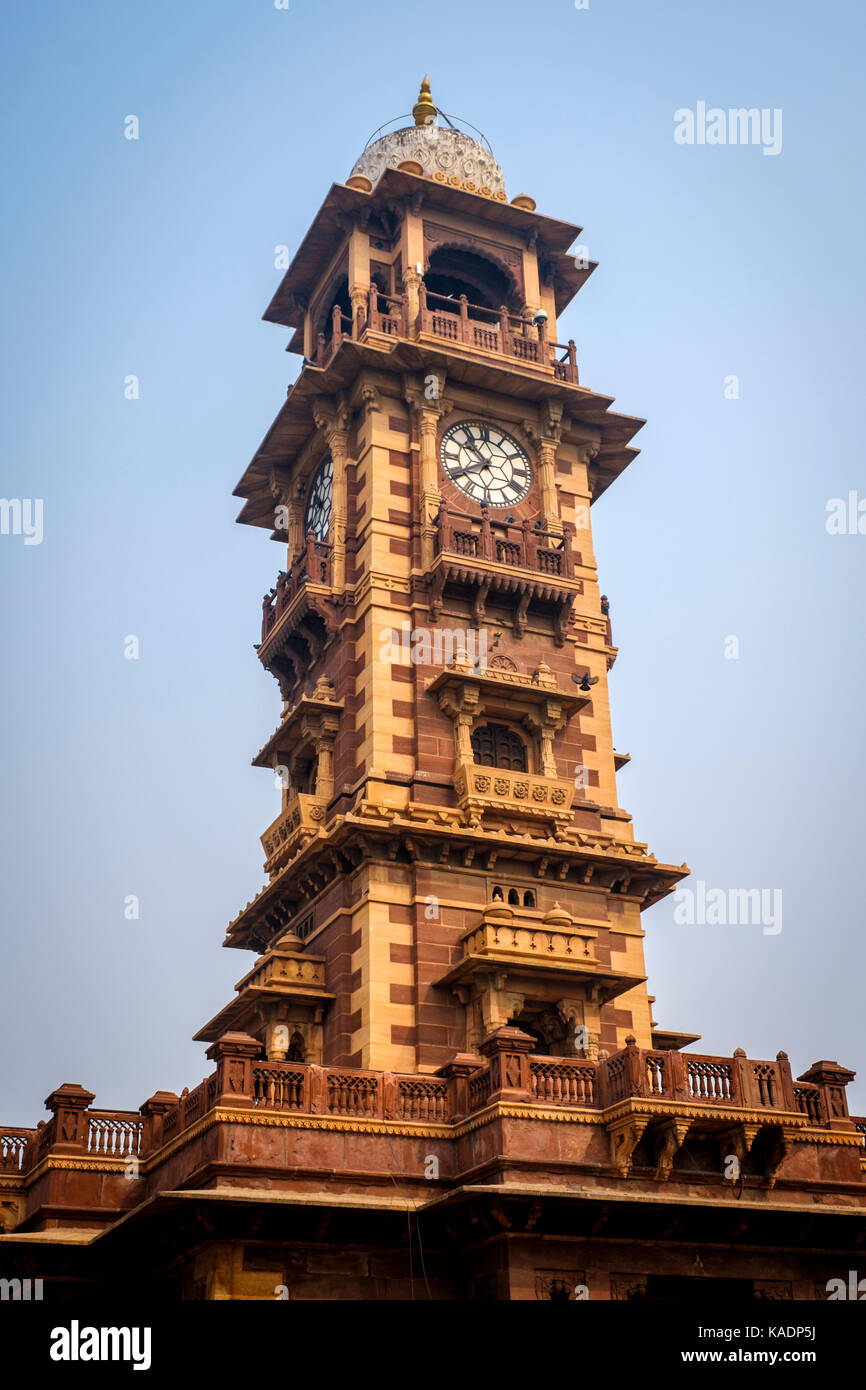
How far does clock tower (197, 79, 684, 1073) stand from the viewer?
32562mm

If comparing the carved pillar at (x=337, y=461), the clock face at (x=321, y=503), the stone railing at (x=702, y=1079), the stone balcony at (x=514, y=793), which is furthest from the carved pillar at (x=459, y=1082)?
the clock face at (x=321, y=503)

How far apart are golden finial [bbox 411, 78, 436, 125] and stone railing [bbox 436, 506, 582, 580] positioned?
16439mm

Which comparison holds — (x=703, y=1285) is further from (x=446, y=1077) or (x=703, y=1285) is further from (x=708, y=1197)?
(x=446, y=1077)

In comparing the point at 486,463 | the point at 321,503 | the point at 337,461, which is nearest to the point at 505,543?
the point at 486,463

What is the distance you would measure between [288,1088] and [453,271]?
2746 cm

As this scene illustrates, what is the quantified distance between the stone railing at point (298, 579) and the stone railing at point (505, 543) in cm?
341

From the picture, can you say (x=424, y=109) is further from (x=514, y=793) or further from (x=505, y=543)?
(x=514, y=793)

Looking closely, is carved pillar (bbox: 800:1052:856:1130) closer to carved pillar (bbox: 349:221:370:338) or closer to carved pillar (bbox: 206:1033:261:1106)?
carved pillar (bbox: 206:1033:261:1106)

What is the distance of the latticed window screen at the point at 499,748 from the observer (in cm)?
3678

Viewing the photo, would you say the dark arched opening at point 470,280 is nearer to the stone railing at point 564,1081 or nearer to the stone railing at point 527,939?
the stone railing at point 527,939

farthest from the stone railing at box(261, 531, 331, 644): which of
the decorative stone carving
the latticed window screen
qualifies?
the decorative stone carving

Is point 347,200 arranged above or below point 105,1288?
above

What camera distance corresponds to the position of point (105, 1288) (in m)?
28.9
